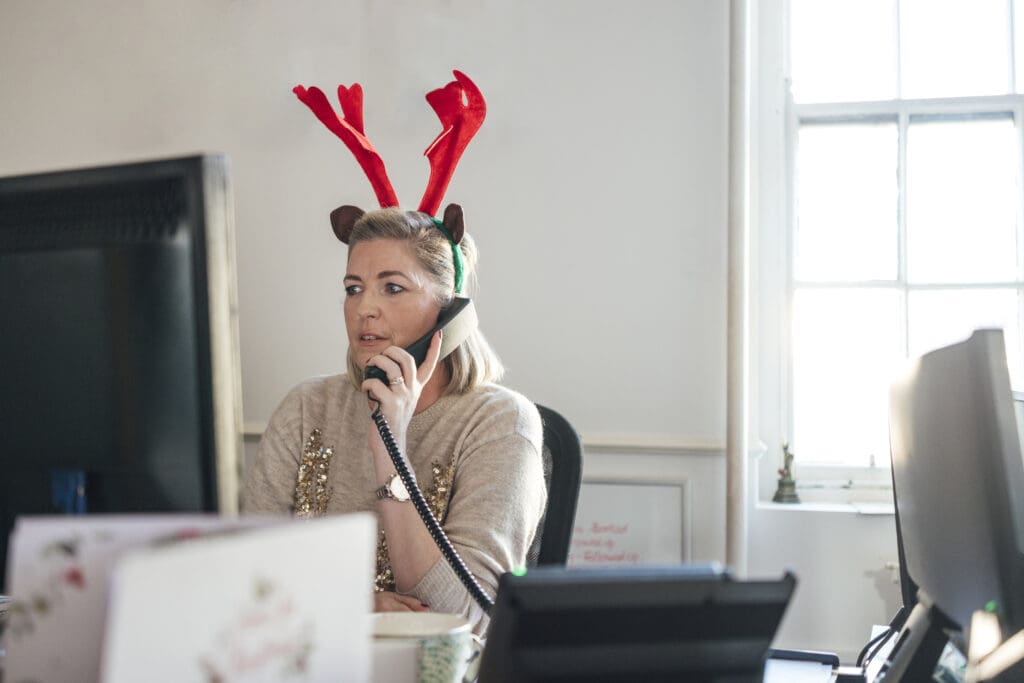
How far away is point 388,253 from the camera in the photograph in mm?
1820

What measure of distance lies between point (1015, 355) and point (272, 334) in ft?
6.50

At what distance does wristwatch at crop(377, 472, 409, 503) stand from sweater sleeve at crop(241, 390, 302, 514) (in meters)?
0.25

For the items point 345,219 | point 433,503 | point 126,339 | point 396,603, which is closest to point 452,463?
point 433,503

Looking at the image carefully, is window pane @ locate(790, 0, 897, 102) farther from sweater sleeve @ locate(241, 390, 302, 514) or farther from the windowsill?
sweater sleeve @ locate(241, 390, 302, 514)

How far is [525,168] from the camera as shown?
104 inches

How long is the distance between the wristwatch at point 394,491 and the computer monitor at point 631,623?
0.87 m

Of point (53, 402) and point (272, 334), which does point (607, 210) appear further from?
point (53, 402)

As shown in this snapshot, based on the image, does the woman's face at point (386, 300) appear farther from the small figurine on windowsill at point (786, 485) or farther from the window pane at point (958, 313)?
the window pane at point (958, 313)

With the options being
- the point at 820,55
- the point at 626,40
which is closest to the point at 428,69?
the point at 626,40

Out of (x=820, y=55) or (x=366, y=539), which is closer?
(x=366, y=539)

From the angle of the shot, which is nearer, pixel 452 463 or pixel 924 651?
pixel 924 651

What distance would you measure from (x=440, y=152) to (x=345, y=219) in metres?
0.23

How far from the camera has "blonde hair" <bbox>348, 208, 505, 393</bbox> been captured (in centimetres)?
184

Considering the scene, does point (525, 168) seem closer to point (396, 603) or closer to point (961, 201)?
point (961, 201)
